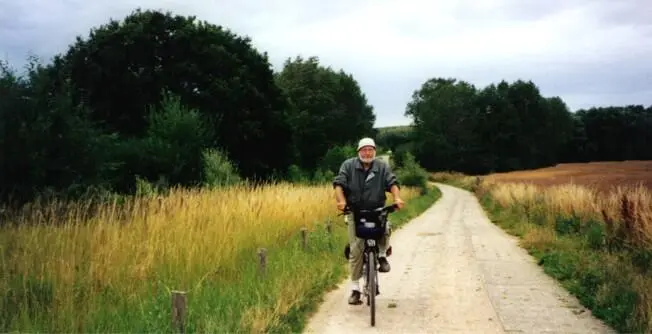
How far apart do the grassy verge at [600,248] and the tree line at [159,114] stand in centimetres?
896

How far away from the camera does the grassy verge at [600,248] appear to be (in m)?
7.30

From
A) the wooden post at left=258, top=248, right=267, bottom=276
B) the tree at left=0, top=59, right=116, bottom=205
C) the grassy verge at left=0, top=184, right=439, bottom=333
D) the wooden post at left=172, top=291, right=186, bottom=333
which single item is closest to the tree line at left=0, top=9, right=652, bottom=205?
the tree at left=0, top=59, right=116, bottom=205

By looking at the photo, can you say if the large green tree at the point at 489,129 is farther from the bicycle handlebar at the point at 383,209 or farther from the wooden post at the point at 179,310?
the wooden post at the point at 179,310

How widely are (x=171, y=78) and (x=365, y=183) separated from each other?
35.8 metres

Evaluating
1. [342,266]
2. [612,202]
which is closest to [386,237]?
[342,266]

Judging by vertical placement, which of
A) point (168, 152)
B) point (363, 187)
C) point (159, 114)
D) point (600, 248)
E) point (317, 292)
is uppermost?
point (159, 114)

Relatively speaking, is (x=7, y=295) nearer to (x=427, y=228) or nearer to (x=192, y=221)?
(x=192, y=221)

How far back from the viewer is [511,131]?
9869cm

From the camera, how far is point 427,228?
21.3 m

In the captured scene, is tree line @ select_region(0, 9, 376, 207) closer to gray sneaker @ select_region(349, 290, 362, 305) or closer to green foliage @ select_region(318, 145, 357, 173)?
green foliage @ select_region(318, 145, 357, 173)

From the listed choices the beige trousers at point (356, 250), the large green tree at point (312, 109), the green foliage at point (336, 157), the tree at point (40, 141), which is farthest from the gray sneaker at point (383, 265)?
the large green tree at point (312, 109)

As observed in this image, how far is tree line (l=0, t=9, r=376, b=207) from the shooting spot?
47.3ft

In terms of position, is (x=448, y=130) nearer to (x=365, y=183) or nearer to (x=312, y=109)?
(x=312, y=109)

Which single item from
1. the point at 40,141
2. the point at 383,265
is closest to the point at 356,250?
the point at 383,265
